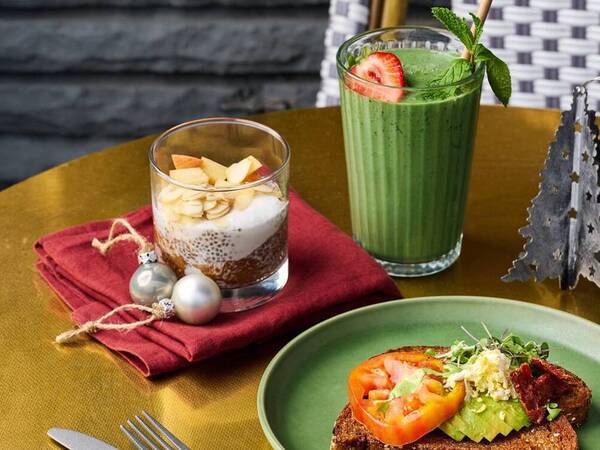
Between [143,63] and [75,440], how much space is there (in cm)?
167

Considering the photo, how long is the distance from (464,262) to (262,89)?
1359mm

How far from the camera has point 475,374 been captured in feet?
3.18

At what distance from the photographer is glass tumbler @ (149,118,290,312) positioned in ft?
3.81

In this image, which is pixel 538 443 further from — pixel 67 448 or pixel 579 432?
pixel 67 448

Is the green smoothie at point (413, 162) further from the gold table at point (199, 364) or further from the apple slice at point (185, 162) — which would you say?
the apple slice at point (185, 162)

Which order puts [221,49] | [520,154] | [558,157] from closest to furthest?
[558,157] → [520,154] → [221,49]

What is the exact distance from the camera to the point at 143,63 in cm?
256

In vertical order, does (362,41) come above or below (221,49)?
above

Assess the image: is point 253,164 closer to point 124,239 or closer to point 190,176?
point 190,176

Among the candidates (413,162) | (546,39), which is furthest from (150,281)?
(546,39)

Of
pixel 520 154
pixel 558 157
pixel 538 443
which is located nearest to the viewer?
pixel 538 443

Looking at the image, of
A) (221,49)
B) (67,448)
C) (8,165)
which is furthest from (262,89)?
(67,448)

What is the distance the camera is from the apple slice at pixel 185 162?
1.24 meters

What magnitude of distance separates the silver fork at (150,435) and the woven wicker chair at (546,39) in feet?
3.43
